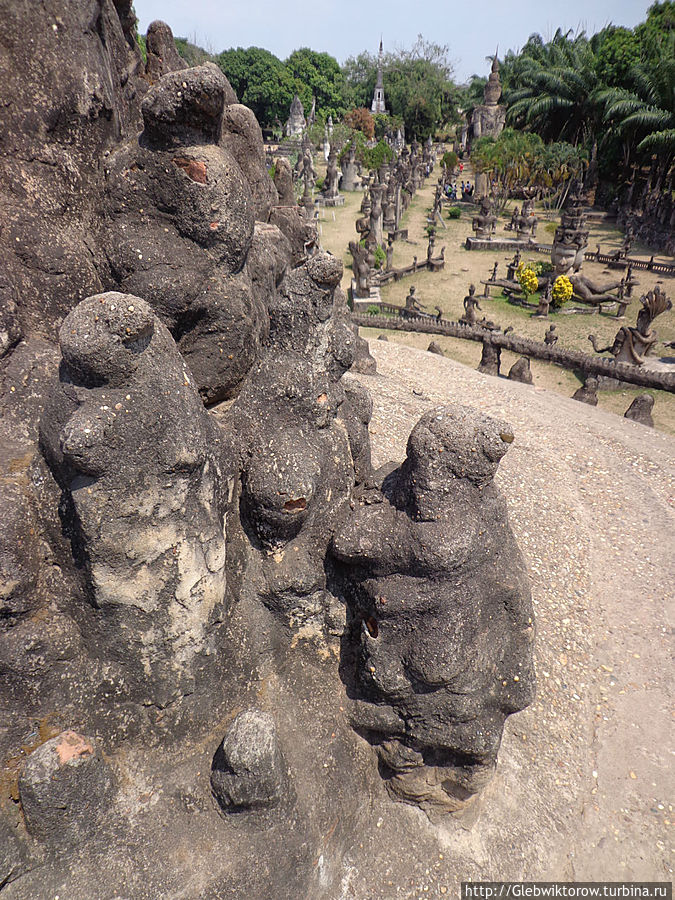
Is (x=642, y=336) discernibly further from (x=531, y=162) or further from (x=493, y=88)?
(x=493, y=88)

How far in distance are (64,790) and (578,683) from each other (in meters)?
6.42

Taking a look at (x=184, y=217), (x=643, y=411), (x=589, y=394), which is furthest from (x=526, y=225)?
(x=184, y=217)

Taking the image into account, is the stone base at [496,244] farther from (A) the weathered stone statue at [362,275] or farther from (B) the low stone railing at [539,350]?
(B) the low stone railing at [539,350]

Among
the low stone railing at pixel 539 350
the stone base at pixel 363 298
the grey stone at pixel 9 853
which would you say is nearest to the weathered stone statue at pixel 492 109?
the stone base at pixel 363 298

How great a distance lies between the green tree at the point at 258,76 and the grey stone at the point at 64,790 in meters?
82.0

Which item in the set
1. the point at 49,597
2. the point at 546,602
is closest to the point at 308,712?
the point at 49,597

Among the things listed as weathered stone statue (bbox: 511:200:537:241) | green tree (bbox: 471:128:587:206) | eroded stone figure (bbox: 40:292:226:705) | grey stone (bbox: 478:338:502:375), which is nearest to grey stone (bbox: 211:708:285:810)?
eroded stone figure (bbox: 40:292:226:705)

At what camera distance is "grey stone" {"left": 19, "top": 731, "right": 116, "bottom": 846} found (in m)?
4.32

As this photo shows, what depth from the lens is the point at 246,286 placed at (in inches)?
220

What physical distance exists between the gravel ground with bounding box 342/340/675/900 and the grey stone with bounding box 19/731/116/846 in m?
2.45

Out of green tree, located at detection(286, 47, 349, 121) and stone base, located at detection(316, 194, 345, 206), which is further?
green tree, located at detection(286, 47, 349, 121)

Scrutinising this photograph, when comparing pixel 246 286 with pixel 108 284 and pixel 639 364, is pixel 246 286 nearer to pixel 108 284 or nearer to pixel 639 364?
pixel 108 284

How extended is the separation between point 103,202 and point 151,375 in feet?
6.21

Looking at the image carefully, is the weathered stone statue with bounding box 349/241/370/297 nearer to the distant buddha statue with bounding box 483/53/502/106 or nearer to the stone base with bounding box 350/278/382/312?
the stone base with bounding box 350/278/382/312
